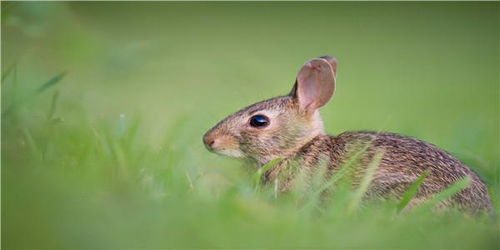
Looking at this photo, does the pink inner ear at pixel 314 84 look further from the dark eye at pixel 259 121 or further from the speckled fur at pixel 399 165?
the speckled fur at pixel 399 165

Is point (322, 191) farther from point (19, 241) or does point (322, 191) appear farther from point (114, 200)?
point (19, 241)

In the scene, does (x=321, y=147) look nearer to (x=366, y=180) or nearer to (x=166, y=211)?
(x=366, y=180)

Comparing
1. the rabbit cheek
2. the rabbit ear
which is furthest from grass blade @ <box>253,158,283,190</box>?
the rabbit ear

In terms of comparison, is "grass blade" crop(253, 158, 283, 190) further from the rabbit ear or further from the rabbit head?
the rabbit ear

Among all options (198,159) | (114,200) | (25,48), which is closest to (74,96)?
(25,48)

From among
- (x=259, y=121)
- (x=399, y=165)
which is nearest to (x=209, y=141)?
(x=259, y=121)

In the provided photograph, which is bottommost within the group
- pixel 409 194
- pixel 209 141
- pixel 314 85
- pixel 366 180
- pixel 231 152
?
pixel 409 194

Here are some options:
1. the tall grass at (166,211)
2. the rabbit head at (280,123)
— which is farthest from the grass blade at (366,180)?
the rabbit head at (280,123)
